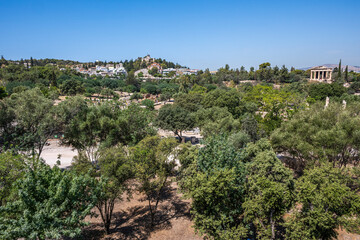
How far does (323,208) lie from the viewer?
1009cm

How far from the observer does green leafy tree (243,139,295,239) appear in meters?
10.5

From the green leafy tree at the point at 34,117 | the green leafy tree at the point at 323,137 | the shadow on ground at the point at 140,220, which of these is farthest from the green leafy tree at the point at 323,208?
the green leafy tree at the point at 34,117

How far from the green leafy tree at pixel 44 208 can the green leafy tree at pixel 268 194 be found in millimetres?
7829

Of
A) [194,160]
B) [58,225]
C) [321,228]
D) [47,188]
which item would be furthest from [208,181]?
[47,188]

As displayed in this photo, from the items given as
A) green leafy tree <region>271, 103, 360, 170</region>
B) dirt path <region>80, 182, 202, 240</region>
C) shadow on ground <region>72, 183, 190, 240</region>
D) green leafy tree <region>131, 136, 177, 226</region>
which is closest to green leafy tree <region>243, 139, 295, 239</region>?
dirt path <region>80, 182, 202, 240</region>

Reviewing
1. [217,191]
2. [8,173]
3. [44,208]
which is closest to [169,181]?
[217,191]

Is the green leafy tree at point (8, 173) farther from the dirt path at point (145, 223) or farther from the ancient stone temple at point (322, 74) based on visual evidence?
the ancient stone temple at point (322, 74)

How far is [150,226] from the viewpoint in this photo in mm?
14492

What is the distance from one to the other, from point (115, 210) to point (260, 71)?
4221 inches

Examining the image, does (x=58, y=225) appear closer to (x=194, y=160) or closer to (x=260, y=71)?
(x=194, y=160)

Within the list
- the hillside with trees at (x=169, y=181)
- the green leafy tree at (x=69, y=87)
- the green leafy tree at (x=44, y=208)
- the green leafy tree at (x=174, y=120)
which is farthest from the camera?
the green leafy tree at (x=69, y=87)

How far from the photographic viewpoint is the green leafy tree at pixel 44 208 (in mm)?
7867

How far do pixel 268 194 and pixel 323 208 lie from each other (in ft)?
8.30

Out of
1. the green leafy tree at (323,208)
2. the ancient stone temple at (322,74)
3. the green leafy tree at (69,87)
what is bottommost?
the green leafy tree at (323,208)
